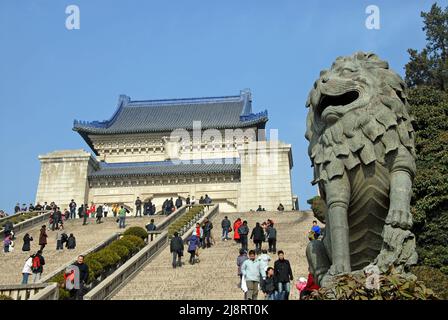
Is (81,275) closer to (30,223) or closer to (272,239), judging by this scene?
(272,239)

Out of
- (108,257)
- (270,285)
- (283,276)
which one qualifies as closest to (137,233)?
(108,257)

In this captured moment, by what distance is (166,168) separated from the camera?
154 ft

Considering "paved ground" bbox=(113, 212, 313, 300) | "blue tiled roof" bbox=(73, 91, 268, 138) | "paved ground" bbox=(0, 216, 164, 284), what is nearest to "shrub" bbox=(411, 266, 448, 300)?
"paved ground" bbox=(113, 212, 313, 300)

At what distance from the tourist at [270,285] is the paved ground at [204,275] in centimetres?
145

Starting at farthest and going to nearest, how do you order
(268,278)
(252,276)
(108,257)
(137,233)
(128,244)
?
(137,233) → (128,244) → (108,257) → (252,276) → (268,278)

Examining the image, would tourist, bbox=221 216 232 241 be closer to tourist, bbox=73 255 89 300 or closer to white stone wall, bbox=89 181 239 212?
tourist, bbox=73 255 89 300

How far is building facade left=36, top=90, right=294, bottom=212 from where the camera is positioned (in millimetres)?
44375

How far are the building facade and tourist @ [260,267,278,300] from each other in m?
30.7

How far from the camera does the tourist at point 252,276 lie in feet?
41.2

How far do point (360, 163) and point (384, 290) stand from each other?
167cm

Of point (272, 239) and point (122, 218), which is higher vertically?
point (122, 218)

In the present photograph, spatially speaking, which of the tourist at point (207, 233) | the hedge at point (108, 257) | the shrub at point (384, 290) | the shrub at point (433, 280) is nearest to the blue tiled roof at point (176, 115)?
the tourist at point (207, 233)

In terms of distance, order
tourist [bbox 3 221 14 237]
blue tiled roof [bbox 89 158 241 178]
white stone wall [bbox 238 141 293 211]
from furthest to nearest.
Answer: blue tiled roof [bbox 89 158 241 178]
white stone wall [bbox 238 141 293 211]
tourist [bbox 3 221 14 237]

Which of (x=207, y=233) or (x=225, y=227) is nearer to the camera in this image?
(x=207, y=233)
